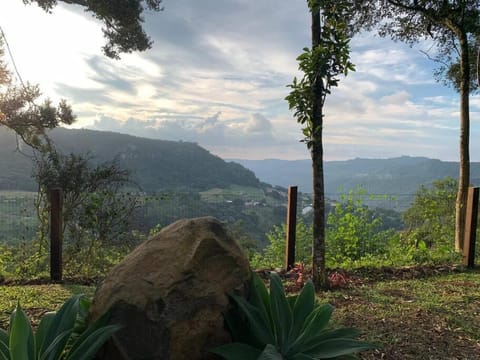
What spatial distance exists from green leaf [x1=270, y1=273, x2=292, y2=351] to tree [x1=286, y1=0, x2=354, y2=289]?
104 inches

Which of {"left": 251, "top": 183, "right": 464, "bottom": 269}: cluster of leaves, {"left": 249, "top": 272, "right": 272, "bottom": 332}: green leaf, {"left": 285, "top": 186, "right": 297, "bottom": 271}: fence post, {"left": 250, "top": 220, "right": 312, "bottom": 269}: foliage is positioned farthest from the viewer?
{"left": 250, "top": 220, "right": 312, "bottom": 269}: foliage

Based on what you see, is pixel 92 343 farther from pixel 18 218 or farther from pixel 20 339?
pixel 18 218

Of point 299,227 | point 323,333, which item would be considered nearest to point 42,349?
point 323,333

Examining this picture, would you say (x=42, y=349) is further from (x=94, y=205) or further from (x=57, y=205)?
(x=94, y=205)

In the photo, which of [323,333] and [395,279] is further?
[395,279]

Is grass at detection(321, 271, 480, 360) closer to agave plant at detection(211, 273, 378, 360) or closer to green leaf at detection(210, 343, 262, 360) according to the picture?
agave plant at detection(211, 273, 378, 360)

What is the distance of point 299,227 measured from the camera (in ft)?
29.1

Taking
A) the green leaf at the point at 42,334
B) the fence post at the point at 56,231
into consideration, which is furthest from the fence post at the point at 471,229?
the green leaf at the point at 42,334

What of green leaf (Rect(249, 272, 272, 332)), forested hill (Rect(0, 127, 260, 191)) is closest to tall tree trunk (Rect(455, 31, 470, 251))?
green leaf (Rect(249, 272, 272, 332))

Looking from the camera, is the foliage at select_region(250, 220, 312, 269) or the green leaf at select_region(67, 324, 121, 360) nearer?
the green leaf at select_region(67, 324, 121, 360)

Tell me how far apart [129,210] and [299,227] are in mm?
3692

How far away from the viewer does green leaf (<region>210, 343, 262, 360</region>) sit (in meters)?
2.22

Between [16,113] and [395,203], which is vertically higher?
[16,113]

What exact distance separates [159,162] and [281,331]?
60.1 m
